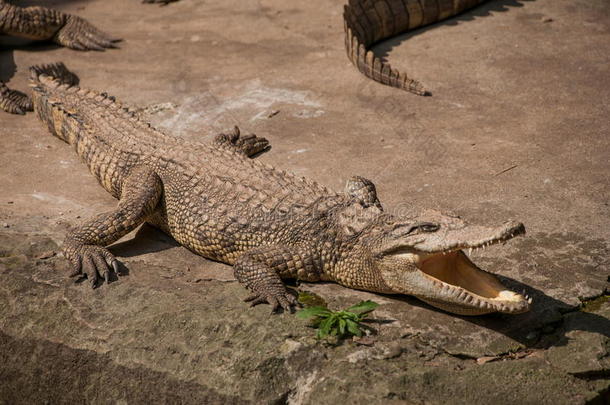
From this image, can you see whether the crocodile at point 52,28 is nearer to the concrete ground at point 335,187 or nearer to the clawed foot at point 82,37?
the clawed foot at point 82,37

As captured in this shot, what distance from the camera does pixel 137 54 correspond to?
852 centimetres

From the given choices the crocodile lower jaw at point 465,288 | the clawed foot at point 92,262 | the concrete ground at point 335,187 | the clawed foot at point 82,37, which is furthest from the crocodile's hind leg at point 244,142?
the clawed foot at point 82,37

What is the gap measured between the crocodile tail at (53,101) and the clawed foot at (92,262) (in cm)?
175

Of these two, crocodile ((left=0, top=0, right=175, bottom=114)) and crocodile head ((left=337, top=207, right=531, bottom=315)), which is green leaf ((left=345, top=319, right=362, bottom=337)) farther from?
crocodile ((left=0, top=0, right=175, bottom=114))

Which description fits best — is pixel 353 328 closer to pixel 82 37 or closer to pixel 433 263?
pixel 433 263

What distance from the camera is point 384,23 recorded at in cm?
866

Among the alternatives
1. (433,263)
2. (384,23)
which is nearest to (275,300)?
(433,263)

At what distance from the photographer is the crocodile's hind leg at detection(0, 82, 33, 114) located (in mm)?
7230

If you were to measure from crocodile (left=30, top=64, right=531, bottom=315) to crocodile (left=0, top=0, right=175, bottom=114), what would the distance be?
3.09 m

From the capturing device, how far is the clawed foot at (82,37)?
28.6 feet

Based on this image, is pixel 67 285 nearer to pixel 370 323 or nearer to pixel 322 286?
pixel 322 286

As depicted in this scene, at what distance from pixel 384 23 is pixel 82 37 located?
3.85 metres

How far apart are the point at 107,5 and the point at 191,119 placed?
4334 millimetres

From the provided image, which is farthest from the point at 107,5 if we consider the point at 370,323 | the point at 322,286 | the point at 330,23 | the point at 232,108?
the point at 370,323
